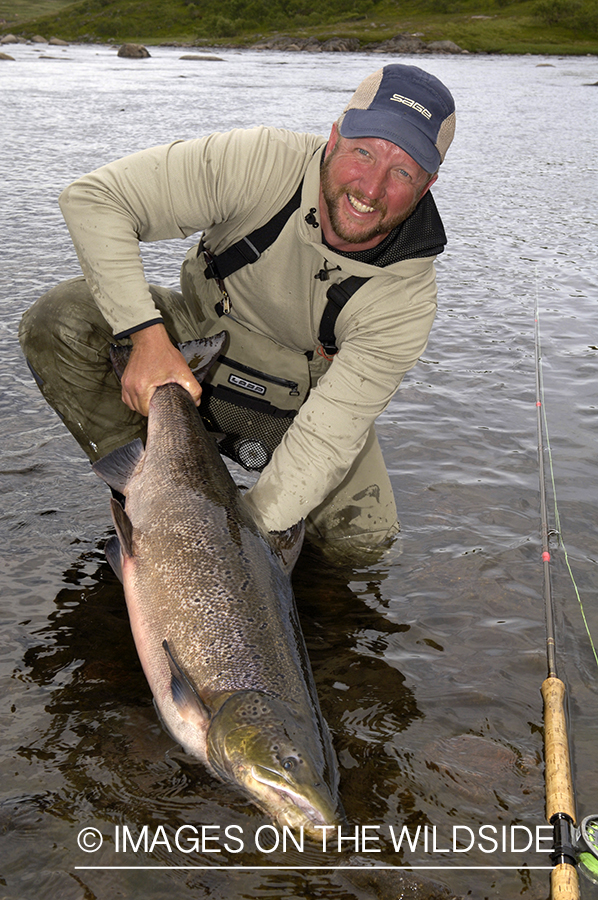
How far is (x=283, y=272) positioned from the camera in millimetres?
3650

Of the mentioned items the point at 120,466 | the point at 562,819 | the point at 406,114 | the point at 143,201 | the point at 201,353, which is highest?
the point at 406,114

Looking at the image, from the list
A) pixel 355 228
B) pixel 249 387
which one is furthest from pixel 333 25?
pixel 355 228

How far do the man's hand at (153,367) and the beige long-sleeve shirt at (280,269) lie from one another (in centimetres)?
8

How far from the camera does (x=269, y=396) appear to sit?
4184 millimetres

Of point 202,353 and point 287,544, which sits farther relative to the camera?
point 202,353

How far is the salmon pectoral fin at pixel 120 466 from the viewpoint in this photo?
3232 millimetres

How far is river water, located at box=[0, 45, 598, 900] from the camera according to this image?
2.44m


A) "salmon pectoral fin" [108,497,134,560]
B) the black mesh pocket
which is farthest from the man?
"salmon pectoral fin" [108,497,134,560]

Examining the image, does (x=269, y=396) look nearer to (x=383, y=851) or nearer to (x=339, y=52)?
(x=383, y=851)

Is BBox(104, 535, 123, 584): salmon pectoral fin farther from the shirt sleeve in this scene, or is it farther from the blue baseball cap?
the blue baseball cap

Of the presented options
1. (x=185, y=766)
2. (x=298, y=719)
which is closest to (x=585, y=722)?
(x=298, y=719)

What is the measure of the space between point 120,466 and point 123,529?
0.37 m

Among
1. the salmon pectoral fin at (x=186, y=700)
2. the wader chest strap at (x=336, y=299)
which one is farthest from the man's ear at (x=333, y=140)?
the salmon pectoral fin at (x=186, y=700)

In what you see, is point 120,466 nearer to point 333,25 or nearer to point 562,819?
point 562,819
